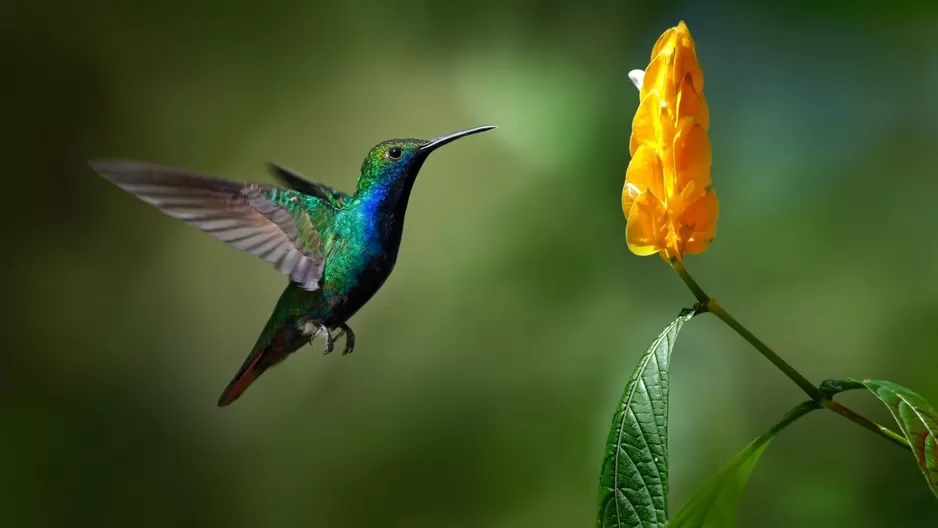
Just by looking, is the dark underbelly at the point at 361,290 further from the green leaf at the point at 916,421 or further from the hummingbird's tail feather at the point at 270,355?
the green leaf at the point at 916,421

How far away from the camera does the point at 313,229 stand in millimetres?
1364

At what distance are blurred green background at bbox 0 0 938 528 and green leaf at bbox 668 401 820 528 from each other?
1.66m

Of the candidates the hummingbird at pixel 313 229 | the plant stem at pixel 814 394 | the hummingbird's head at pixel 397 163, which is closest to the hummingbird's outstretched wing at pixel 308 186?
the hummingbird at pixel 313 229

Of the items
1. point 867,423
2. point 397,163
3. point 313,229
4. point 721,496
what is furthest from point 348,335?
point 867,423

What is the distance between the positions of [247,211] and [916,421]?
920 mm

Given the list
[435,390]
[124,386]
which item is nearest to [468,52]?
[435,390]

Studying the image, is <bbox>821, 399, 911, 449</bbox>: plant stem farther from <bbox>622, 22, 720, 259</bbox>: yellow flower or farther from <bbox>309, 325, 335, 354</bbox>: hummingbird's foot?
<bbox>309, 325, 335, 354</bbox>: hummingbird's foot

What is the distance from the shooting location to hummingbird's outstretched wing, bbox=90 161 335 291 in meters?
1.13

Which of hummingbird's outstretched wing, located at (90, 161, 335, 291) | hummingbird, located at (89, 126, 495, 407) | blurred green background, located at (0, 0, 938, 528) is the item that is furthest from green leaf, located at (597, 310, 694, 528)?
blurred green background, located at (0, 0, 938, 528)

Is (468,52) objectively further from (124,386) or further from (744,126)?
(124,386)

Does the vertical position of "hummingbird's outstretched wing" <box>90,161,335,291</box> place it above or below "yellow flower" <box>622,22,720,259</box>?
below

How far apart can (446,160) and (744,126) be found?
1018 millimetres

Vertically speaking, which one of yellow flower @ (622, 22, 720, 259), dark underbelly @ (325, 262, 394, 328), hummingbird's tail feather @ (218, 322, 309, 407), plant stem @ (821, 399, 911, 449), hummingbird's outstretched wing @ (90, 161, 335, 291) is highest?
yellow flower @ (622, 22, 720, 259)

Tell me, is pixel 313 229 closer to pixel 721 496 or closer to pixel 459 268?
pixel 721 496
